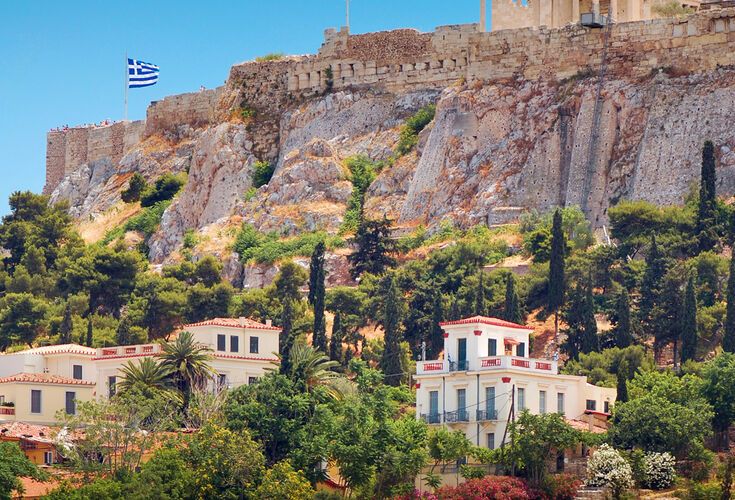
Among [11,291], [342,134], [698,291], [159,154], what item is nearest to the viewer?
[698,291]

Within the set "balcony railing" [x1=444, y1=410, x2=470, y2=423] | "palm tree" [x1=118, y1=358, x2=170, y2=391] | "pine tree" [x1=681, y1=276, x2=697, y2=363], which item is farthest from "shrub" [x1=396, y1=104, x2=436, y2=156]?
"balcony railing" [x1=444, y1=410, x2=470, y2=423]

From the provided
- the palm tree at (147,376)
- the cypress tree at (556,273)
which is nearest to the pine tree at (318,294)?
the cypress tree at (556,273)

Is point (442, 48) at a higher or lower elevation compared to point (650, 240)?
higher

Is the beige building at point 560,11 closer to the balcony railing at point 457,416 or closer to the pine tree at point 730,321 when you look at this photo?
Answer: the pine tree at point 730,321

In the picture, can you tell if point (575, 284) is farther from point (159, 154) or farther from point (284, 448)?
point (159, 154)

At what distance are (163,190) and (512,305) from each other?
37.8 meters

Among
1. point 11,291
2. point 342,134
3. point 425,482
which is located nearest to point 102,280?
point 11,291

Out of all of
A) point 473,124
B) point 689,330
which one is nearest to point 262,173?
point 473,124

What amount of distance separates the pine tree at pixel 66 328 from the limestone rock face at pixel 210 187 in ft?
54.1

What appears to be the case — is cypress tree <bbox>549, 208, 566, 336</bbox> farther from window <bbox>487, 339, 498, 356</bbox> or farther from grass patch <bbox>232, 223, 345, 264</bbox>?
grass patch <bbox>232, 223, 345, 264</bbox>

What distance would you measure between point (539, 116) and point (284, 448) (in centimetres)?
3494

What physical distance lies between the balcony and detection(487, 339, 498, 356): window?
35.6 inches

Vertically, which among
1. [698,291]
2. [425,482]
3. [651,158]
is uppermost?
[651,158]

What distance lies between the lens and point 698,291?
93188 mm
